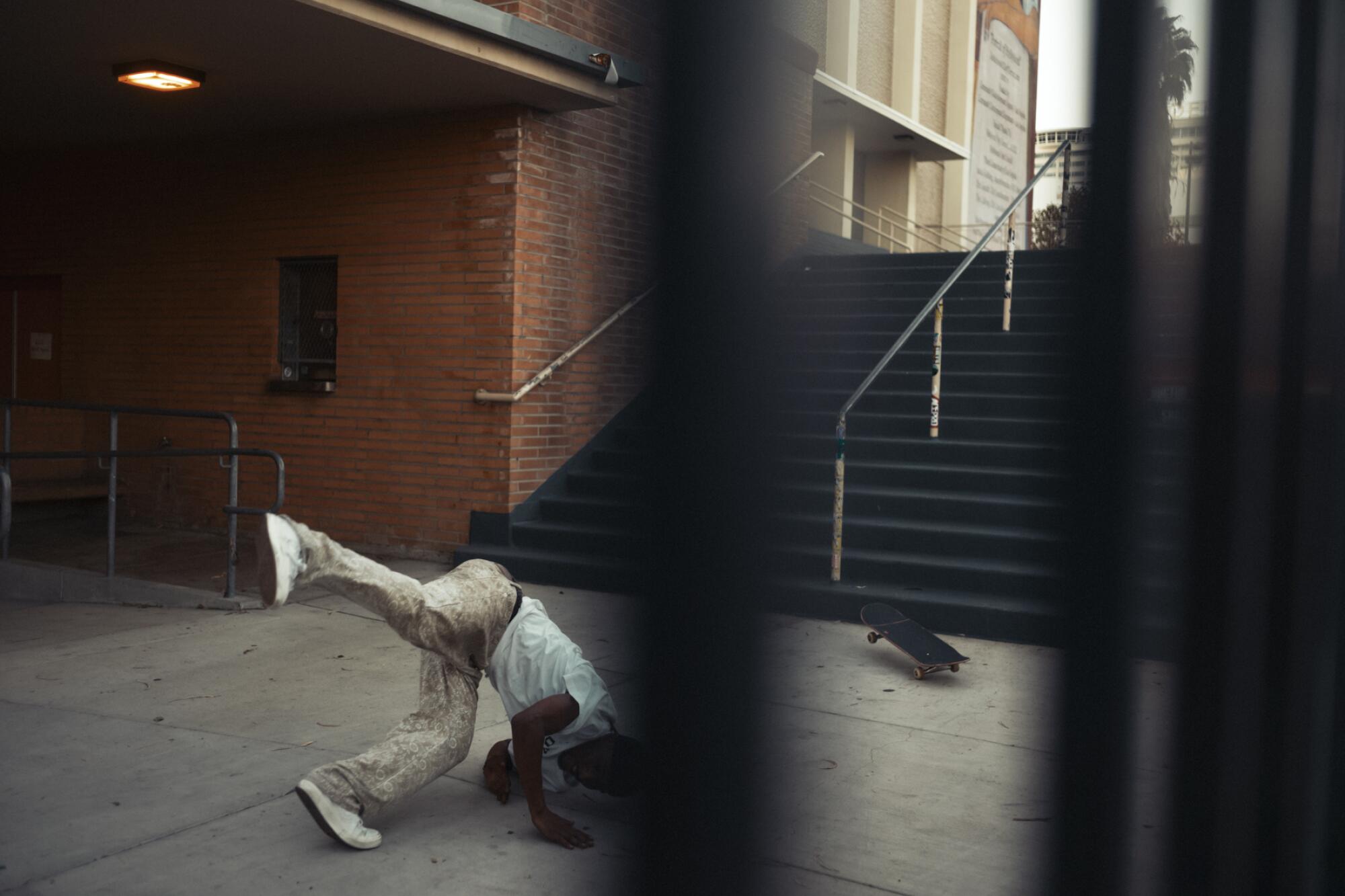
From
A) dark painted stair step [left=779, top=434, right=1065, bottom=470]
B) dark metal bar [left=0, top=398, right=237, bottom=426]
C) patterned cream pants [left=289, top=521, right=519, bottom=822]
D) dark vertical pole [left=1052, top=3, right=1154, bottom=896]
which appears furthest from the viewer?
dark painted stair step [left=779, top=434, right=1065, bottom=470]

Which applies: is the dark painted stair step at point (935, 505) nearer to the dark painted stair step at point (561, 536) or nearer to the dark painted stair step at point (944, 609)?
the dark painted stair step at point (944, 609)

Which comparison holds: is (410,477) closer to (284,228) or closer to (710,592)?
(284,228)

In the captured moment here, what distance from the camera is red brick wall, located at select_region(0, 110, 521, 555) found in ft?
24.8

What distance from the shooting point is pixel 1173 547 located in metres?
0.92

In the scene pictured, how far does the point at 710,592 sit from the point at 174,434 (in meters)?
9.05

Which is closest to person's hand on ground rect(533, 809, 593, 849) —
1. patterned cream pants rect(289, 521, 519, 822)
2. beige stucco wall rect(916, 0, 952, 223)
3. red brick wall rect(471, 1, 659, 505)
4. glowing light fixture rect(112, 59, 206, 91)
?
patterned cream pants rect(289, 521, 519, 822)

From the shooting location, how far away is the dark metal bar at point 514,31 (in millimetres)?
5816

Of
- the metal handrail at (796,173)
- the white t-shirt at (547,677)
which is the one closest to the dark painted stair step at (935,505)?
the white t-shirt at (547,677)

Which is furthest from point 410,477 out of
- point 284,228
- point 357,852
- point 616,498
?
point 357,852

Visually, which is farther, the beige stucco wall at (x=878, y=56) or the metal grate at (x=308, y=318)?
the beige stucco wall at (x=878, y=56)

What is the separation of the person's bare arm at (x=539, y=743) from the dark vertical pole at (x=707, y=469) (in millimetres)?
2297

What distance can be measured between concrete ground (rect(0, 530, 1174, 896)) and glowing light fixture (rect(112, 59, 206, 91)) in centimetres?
317

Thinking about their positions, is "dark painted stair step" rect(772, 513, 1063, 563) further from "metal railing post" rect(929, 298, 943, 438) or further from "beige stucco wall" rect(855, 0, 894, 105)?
"beige stucco wall" rect(855, 0, 894, 105)

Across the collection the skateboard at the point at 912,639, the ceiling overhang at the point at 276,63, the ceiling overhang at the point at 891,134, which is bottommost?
the skateboard at the point at 912,639
